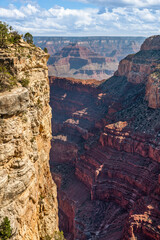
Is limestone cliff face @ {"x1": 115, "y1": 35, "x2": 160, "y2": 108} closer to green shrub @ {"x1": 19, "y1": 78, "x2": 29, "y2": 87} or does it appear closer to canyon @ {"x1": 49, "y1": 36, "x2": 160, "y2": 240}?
canyon @ {"x1": 49, "y1": 36, "x2": 160, "y2": 240}

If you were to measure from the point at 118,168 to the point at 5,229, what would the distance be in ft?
136

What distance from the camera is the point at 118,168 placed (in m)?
52.8

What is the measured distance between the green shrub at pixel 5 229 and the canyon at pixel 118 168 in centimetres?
2814

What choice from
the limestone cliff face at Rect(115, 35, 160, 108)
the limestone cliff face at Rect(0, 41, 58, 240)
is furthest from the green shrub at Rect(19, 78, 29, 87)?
the limestone cliff face at Rect(115, 35, 160, 108)

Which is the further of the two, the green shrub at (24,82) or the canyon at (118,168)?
the canyon at (118,168)

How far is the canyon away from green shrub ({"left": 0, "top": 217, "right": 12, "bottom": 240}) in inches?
1108

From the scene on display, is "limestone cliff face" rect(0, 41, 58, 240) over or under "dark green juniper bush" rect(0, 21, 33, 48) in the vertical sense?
under

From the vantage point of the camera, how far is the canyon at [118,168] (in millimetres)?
43812

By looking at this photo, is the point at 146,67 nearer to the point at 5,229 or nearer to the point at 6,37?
the point at 6,37

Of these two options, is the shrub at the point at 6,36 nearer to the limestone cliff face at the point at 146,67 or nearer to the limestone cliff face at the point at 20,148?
the limestone cliff face at the point at 20,148

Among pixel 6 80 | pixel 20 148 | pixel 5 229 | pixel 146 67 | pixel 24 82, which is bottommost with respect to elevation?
pixel 5 229

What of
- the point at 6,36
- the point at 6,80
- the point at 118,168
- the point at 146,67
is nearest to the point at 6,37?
the point at 6,36

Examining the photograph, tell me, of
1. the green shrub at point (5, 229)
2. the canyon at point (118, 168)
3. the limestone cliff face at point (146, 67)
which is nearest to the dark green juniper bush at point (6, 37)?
the green shrub at point (5, 229)

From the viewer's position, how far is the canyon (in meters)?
43.8
